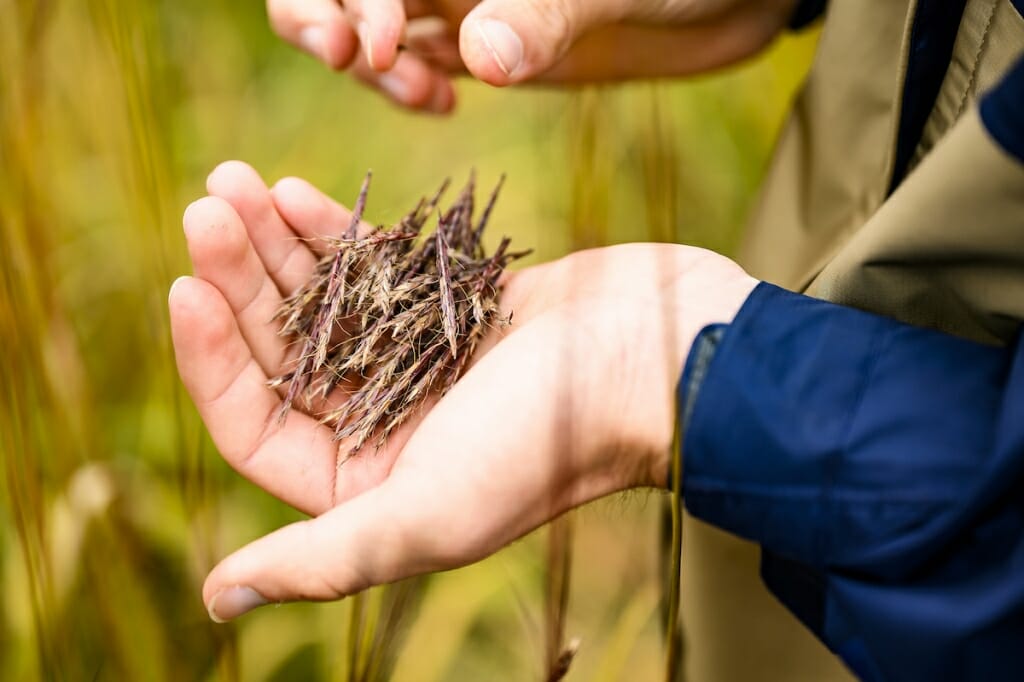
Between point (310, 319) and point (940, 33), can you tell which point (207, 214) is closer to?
point (310, 319)

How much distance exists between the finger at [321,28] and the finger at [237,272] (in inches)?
19.5

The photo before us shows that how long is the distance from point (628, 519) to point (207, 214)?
1.09 meters

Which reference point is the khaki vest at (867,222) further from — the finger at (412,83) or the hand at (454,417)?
the finger at (412,83)

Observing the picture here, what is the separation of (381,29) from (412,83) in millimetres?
322

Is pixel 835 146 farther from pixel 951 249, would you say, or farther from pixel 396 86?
pixel 396 86

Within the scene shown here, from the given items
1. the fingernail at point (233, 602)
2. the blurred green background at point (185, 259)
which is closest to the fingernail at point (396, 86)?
the blurred green background at point (185, 259)

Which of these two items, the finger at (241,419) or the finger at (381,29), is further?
the finger at (381,29)

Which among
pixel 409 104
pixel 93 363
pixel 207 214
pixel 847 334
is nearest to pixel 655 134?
pixel 847 334

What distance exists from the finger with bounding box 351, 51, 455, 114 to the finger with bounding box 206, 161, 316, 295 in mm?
487

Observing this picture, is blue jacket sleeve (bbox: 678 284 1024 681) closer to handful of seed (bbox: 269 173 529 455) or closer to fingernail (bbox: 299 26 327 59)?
handful of seed (bbox: 269 173 529 455)

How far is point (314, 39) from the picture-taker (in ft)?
4.80

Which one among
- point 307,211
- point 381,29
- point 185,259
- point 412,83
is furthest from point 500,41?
point 185,259

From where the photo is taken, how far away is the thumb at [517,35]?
110cm

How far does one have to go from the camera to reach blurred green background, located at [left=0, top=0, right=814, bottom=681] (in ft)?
2.76
